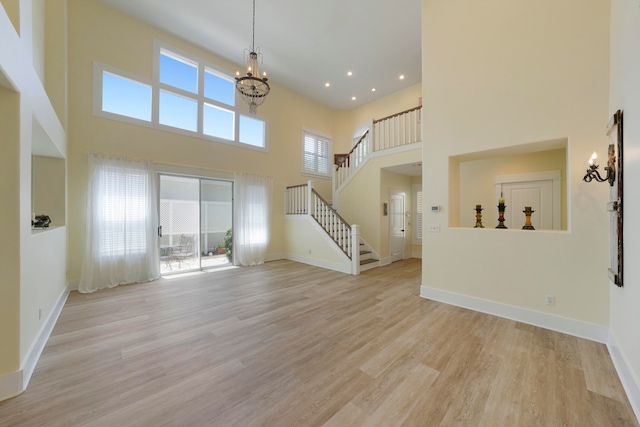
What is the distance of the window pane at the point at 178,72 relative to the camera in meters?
5.62

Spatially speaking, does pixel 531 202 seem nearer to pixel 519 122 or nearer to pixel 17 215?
pixel 519 122

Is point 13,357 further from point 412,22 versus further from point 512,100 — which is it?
point 412,22

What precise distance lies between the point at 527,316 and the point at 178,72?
829 centimetres

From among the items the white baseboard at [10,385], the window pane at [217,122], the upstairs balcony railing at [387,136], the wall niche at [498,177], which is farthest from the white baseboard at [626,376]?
the window pane at [217,122]

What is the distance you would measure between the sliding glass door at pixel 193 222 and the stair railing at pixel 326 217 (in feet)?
6.16

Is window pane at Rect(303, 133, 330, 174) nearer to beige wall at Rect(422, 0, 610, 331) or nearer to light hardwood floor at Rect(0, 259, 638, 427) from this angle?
beige wall at Rect(422, 0, 610, 331)

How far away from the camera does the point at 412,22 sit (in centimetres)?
520

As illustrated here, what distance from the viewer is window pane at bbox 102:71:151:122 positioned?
4.88 metres

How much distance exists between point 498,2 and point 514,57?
2.93 ft

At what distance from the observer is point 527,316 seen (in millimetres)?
3197

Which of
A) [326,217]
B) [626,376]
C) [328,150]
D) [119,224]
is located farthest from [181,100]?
[626,376]

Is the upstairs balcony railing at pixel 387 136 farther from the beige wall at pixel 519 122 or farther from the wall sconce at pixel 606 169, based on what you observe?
the wall sconce at pixel 606 169

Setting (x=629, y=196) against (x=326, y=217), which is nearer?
(x=629, y=196)

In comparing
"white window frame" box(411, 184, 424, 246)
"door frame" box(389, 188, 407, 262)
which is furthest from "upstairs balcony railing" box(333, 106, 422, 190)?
"white window frame" box(411, 184, 424, 246)
